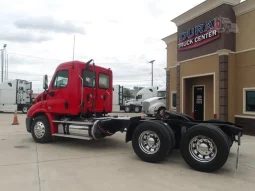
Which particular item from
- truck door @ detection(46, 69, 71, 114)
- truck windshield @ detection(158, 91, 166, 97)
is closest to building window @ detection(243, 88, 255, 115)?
truck door @ detection(46, 69, 71, 114)

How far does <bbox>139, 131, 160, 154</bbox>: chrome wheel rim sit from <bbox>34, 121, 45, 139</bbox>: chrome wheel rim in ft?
13.0

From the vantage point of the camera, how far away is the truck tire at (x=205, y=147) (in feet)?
17.4

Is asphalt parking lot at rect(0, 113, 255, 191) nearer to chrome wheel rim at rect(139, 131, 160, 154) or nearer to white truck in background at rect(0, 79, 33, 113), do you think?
chrome wheel rim at rect(139, 131, 160, 154)

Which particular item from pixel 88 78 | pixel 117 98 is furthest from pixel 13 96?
pixel 88 78

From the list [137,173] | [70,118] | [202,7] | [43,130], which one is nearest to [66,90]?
[70,118]


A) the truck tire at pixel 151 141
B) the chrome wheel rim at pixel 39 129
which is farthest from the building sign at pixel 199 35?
the chrome wheel rim at pixel 39 129

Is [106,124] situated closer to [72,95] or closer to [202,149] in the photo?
[72,95]

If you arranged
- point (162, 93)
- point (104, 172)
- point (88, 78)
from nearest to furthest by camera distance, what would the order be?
point (104, 172) < point (88, 78) < point (162, 93)

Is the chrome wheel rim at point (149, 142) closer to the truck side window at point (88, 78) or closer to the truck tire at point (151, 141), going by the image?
the truck tire at point (151, 141)

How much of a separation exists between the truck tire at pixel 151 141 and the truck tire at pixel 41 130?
3.55m

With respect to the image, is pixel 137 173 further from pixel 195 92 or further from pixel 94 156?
pixel 195 92

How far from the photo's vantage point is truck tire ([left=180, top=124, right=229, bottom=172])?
5309mm

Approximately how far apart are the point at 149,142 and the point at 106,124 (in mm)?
2018

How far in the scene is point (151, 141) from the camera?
6195mm
